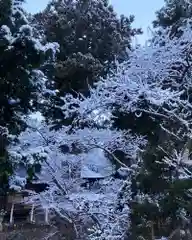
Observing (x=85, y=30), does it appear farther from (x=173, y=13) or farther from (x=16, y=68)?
(x=16, y=68)

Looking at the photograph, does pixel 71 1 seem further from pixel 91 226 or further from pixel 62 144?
pixel 91 226

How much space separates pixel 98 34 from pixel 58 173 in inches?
172

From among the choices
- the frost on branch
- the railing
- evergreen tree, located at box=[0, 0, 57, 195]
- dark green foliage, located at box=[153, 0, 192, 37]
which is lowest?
the railing

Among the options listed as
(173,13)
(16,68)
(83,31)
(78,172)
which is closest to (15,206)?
(78,172)

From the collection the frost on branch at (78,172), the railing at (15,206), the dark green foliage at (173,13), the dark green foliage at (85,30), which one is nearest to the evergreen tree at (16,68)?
A: the frost on branch at (78,172)

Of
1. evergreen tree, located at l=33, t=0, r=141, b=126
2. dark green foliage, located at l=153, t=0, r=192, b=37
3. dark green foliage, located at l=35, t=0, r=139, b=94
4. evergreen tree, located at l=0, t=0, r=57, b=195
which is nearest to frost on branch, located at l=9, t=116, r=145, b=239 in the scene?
evergreen tree, located at l=0, t=0, r=57, b=195

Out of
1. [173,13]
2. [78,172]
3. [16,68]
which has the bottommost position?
[78,172]

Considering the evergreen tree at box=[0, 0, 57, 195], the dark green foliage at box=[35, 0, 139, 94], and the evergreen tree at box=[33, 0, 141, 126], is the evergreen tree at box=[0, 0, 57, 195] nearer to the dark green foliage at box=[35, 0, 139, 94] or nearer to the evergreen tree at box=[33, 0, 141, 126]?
the evergreen tree at box=[33, 0, 141, 126]

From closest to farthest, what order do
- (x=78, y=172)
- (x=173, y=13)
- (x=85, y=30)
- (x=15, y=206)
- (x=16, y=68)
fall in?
1. (x=16, y=68)
2. (x=173, y=13)
3. (x=78, y=172)
4. (x=15, y=206)
5. (x=85, y=30)

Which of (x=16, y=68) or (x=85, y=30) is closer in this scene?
(x=16, y=68)

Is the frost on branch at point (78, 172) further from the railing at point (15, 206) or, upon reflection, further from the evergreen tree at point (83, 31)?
the evergreen tree at point (83, 31)

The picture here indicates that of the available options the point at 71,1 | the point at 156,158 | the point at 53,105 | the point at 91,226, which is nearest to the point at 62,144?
the point at 53,105

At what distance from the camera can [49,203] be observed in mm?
7781

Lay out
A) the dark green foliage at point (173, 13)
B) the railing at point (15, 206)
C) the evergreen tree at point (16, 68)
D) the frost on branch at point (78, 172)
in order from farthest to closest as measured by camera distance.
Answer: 1. the railing at point (15, 206)
2. the dark green foliage at point (173, 13)
3. the frost on branch at point (78, 172)
4. the evergreen tree at point (16, 68)
